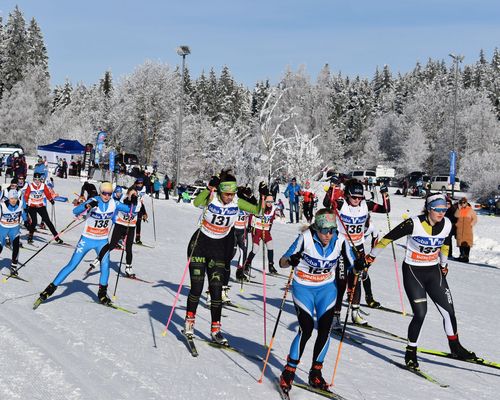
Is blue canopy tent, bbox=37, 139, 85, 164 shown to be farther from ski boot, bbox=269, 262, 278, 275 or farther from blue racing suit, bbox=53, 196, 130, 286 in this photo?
blue racing suit, bbox=53, 196, 130, 286

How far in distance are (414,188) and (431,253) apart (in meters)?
39.3

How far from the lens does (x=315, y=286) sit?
572 centimetres

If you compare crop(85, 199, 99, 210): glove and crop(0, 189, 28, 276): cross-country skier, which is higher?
crop(85, 199, 99, 210): glove

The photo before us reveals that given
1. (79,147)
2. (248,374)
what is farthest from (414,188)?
(248,374)

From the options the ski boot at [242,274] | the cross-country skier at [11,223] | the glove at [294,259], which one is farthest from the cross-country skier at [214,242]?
the cross-country skier at [11,223]

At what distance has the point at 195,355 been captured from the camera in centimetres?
679

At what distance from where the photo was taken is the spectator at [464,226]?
672 inches

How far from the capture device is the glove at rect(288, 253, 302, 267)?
5.62 metres

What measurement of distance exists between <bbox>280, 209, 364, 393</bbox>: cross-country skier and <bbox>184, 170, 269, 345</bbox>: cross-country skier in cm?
150

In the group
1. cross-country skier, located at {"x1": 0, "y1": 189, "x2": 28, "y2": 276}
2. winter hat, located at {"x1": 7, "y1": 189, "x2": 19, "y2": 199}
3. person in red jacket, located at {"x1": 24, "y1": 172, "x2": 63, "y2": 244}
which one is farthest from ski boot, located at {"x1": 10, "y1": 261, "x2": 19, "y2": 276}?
person in red jacket, located at {"x1": 24, "y1": 172, "x2": 63, "y2": 244}

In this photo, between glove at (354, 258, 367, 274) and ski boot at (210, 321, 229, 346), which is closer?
glove at (354, 258, 367, 274)

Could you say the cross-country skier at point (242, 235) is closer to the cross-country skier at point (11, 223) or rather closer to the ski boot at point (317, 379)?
the cross-country skier at point (11, 223)

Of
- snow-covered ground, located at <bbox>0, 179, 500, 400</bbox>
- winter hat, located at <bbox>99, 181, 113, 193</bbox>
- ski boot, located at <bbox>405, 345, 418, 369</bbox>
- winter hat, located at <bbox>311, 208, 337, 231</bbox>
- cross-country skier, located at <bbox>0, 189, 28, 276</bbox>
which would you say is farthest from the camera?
cross-country skier, located at <bbox>0, 189, 28, 276</bbox>

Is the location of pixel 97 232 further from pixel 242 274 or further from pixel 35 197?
pixel 35 197
